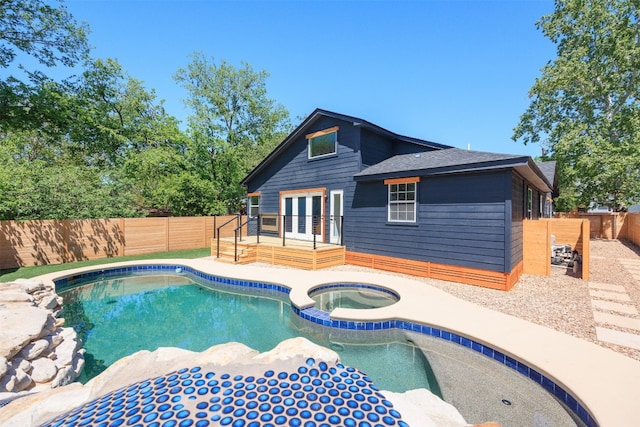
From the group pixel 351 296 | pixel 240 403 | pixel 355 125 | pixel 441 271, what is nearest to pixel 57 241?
pixel 351 296

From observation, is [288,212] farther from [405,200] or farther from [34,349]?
[34,349]

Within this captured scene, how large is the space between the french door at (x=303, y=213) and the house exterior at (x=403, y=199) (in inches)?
1.7

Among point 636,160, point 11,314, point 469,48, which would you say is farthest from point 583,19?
point 11,314

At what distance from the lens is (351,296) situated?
6594 millimetres

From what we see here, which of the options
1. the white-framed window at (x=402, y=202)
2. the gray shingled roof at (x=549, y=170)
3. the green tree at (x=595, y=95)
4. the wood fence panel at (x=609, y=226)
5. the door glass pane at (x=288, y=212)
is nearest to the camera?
the white-framed window at (x=402, y=202)

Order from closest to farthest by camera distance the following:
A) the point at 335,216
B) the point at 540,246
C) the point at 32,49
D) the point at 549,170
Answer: the point at 540,246 → the point at 335,216 → the point at 32,49 → the point at 549,170

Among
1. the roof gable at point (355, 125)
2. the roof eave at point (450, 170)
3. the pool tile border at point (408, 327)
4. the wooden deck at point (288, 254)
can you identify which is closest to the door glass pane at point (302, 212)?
the wooden deck at point (288, 254)

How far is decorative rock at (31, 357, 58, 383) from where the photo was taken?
335cm

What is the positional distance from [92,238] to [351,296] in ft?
35.9

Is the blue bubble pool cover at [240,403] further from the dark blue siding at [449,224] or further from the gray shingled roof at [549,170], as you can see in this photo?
the gray shingled roof at [549,170]

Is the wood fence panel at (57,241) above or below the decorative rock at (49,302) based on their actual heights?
above

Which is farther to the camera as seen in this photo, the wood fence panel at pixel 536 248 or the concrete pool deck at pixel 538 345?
the wood fence panel at pixel 536 248

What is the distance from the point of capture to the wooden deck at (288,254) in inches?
351

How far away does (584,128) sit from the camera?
58.2ft
